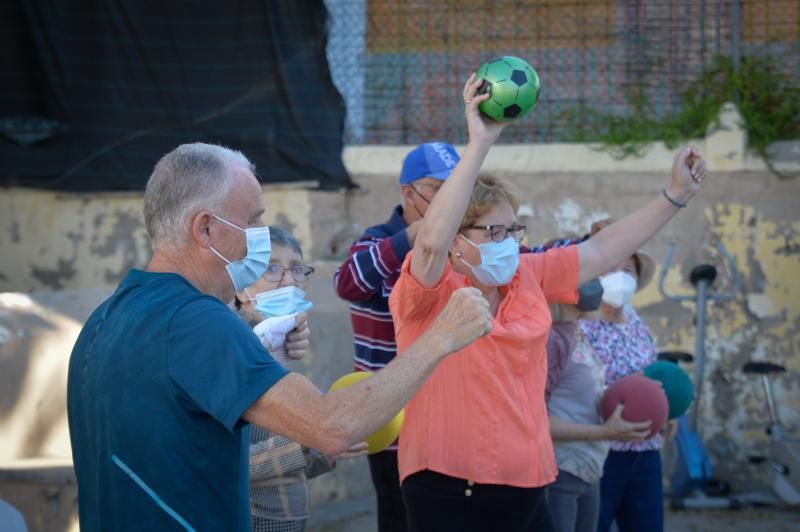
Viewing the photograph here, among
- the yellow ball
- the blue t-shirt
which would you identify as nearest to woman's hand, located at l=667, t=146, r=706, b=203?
the yellow ball

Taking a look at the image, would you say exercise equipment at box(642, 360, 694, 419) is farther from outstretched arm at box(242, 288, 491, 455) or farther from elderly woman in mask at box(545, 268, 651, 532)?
outstretched arm at box(242, 288, 491, 455)

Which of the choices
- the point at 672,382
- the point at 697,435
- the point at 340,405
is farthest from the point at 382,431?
the point at 697,435

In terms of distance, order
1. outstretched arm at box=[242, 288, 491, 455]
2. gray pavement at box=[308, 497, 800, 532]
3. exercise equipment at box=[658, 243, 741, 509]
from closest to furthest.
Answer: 1. outstretched arm at box=[242, 288, 491, 455]
2. gray pavement at box=[308, 497, 800, 532]
3. exercise equipment at box=[658, 243, 741, 509]

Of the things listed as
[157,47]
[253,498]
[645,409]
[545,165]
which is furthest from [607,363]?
[157,47]

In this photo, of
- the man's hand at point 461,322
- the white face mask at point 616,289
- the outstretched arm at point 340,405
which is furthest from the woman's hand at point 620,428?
the outstretched arm at point 340,405

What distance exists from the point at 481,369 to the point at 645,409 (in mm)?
1245

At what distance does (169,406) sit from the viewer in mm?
2287

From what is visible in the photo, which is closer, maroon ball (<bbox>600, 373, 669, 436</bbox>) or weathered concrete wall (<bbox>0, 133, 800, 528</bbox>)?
maroon ball (<bbox>600, 373, 669, 436</bbox>)

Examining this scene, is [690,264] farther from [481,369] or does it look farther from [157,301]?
[157,301]

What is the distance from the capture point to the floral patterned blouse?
4.68 meters

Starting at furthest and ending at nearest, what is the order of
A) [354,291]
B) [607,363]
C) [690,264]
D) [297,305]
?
1. [690,264]
2. [607,363]
3. [354,291]
4. [297,305]

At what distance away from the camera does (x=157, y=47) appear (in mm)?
7684

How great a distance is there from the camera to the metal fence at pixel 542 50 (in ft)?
25.7

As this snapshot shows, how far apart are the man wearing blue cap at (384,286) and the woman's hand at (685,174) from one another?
1060 mm
